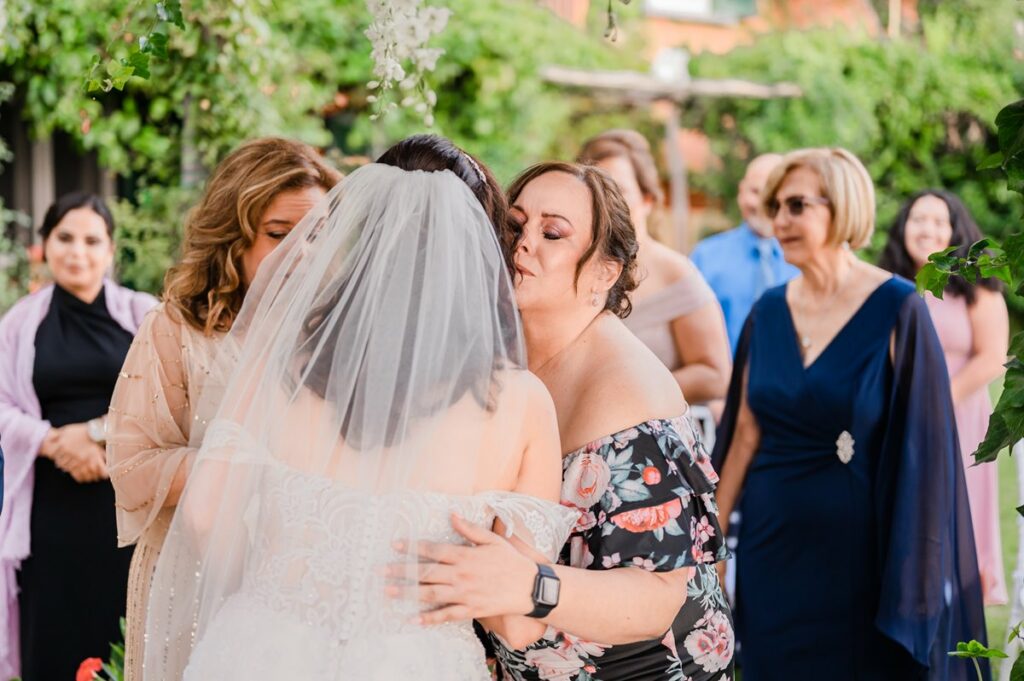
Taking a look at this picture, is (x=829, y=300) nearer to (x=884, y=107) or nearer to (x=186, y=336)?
(x=186, y=336)

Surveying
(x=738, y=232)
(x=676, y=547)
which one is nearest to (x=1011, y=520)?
(x=738, y=232)

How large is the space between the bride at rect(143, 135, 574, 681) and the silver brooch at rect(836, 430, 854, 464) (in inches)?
75.8

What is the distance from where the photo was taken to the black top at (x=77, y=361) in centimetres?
486

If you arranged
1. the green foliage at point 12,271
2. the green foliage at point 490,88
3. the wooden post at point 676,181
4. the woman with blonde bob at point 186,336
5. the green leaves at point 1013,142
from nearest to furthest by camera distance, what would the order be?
1. the green leaves at point 1013,142
2. the woman with blonde bob at point 186,336
3. the green foliage at point 12,271
4. the green foliage at point 490,88
5. the wooden post at point 676,181

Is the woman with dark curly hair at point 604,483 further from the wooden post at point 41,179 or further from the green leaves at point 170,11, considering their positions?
the wooden post at point 41,179

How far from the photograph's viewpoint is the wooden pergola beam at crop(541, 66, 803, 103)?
12.0 metres

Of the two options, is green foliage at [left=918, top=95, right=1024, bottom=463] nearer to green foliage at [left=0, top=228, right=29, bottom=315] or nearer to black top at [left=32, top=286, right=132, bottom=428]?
black top at [left=32, top=286, right=132, bottom=428]

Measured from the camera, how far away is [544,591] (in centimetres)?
213

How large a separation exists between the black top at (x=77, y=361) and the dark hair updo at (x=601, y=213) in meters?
2.81

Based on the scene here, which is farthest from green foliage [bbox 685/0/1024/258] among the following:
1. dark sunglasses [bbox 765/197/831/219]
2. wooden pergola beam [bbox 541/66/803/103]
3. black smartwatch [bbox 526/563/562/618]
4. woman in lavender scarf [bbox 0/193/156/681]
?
black smartwatch [bbox 526/563/562/618]

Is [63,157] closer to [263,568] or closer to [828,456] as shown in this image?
[828,456]

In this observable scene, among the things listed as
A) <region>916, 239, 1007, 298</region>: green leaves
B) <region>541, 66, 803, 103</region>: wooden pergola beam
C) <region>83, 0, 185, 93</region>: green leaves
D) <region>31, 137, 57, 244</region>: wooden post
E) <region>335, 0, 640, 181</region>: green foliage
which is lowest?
<region>916, 239, 1007, 298</region>: green leaves

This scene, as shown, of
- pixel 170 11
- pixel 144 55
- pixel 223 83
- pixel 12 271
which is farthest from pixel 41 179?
pixel 170 11

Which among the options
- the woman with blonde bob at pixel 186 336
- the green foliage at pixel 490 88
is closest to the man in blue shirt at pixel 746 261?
the green foliage at pixel 490 88
